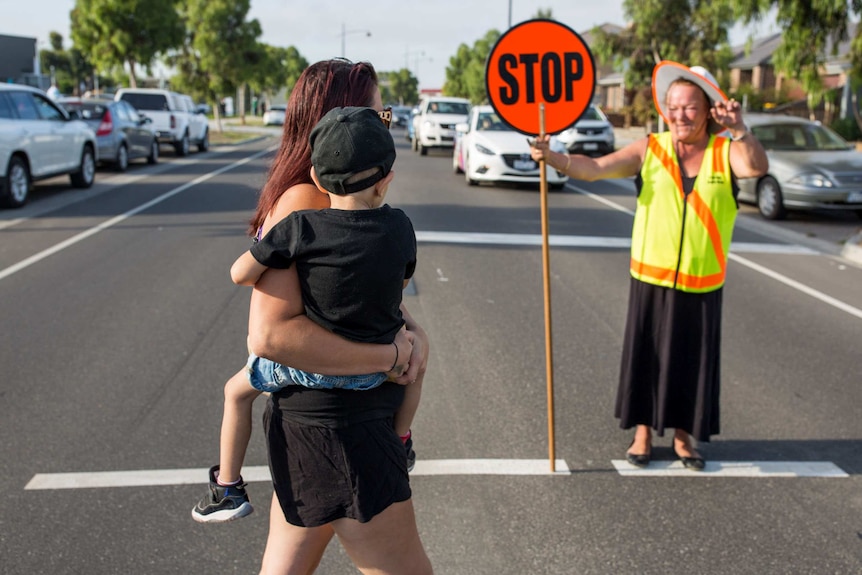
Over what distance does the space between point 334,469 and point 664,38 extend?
3206 centimetres

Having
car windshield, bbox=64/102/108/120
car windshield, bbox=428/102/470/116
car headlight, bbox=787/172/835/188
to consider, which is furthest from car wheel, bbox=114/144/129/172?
car headlight, bbox=787/172/835/188

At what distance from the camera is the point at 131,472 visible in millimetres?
4477

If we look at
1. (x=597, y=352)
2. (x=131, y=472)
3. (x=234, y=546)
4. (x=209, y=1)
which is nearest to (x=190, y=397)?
(x=131, y=472)

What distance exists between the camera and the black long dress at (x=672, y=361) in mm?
4492

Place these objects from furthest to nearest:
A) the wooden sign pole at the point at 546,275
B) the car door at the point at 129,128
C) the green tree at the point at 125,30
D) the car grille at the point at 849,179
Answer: the green tree at the point at 125,30, the car door at the point at 129,128, the car grille at the point at 849,179, the wooden sign pole at the point at 546,275

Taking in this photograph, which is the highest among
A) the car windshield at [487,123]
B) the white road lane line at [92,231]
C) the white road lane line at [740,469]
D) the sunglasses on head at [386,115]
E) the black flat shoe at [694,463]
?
the car windshield at [487,123]

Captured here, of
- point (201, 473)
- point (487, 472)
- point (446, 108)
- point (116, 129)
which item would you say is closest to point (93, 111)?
point (116, 129)

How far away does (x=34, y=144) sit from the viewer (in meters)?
14.9

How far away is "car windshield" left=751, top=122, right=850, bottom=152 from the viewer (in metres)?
15.4

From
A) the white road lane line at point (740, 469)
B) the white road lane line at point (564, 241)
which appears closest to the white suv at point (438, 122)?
the white road lane line at point (564, 241)

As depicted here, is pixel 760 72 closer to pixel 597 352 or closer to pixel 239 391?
pixel 597 352

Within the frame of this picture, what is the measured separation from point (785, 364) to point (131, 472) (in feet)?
14.9

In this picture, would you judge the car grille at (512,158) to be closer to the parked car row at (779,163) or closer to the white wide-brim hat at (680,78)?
the parked car row at (779,163)

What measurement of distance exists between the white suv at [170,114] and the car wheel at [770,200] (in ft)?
54.3
